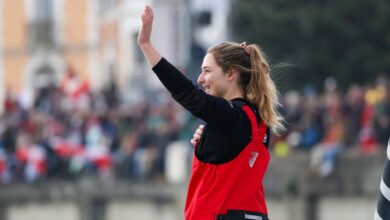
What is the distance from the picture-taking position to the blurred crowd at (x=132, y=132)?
23.8 meters

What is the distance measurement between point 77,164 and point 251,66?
73.3 ft

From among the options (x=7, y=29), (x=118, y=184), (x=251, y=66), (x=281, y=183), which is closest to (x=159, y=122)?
(x=118, y=184)

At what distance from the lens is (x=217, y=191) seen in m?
8.66

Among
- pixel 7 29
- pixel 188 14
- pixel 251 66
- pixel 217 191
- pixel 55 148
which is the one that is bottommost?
pixel 217 191

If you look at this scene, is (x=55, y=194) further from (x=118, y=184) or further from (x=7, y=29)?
(x=7, y=29)

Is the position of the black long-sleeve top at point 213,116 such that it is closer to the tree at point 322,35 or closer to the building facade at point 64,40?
the tree at point 322,35

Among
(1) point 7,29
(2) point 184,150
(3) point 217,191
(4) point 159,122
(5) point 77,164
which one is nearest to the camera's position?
(3) point 217,191

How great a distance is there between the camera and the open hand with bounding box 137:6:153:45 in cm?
833

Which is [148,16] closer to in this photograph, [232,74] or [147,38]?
[147,38]

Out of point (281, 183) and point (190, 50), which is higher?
point (190, 50)

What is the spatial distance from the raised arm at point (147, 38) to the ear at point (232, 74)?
1.66 ft

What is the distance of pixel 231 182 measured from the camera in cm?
862

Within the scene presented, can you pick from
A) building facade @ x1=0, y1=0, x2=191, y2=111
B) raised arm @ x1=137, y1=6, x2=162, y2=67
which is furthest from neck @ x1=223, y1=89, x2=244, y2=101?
building facade @ x1=0, y1=0, x2=191, y2=111

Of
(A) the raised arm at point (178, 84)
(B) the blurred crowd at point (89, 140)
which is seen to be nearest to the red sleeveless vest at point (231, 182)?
(A) the raised arm at point (178, 84)
